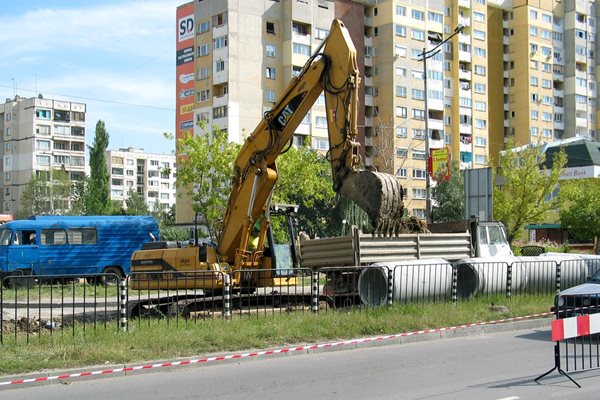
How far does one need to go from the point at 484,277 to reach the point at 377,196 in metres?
4.91

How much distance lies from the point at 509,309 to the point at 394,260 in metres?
2.74

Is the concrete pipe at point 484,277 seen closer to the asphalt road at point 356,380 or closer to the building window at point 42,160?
the asphalt road at point 356,380

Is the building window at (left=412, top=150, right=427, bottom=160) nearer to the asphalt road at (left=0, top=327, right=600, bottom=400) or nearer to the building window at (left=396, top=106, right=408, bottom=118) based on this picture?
the building window at (left=396, top=106, right=408, bottom=118)

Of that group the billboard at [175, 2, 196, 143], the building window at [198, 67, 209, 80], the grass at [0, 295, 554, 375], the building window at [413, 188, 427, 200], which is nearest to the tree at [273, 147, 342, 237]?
the grass at [0, 295, 554, 375]

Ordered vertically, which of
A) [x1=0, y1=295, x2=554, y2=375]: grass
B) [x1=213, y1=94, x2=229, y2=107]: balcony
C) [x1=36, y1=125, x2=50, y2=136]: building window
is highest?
[x1=36, y1=125, x2=50, y2=136]: building window

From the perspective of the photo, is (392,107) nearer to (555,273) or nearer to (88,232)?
(88,232)

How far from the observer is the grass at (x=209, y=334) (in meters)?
10.0

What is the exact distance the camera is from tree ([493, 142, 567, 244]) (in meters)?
41.8

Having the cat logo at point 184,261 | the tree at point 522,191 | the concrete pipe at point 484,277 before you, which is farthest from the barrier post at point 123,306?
the tree at point 522,191

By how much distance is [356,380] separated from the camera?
938 centimetres

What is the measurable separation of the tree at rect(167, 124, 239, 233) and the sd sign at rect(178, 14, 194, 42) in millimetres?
31221

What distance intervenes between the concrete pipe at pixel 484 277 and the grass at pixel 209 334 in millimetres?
1793

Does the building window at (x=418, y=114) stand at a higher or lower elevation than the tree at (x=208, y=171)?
higher

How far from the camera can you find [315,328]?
40.9ft
